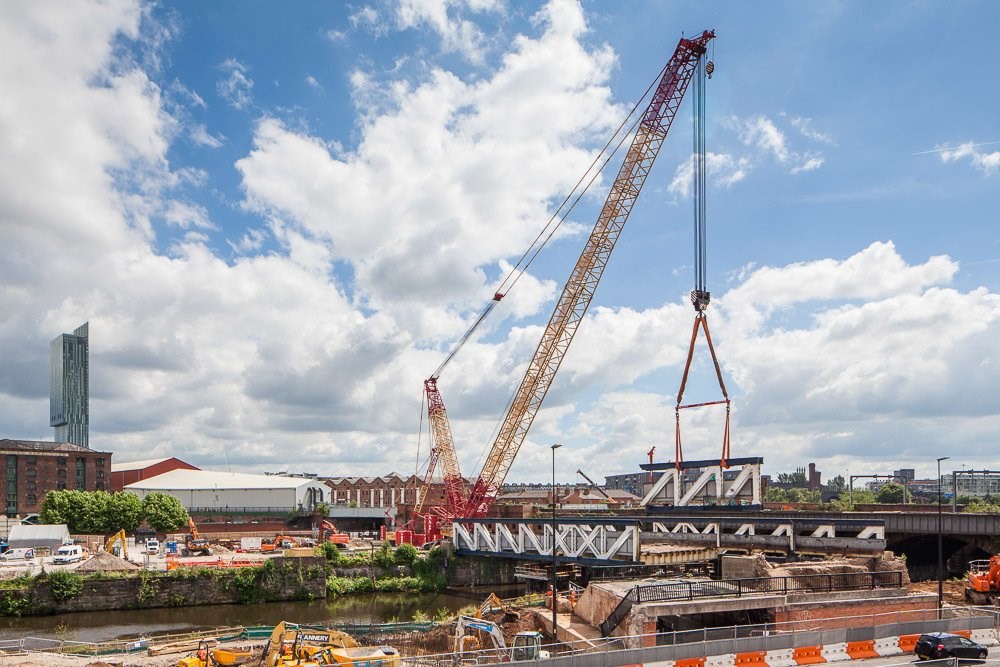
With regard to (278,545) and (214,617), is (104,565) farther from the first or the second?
(278,545)

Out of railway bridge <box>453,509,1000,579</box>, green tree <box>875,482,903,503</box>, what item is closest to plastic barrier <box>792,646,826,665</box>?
railway bridge <box>453,509,1000,579</box>

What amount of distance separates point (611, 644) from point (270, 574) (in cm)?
3698

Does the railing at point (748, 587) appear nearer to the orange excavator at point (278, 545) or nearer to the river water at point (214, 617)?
the river water at point (214, 617)

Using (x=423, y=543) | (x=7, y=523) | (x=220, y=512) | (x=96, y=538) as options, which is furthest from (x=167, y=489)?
(x=423, y=543)

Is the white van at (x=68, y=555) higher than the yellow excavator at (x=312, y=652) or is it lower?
lower

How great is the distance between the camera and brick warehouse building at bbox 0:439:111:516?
346 ft

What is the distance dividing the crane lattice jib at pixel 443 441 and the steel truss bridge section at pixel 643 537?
18.0 metres

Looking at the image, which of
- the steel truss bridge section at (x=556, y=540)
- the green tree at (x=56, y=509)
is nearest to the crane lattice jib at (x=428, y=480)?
the steel truss bridge section at (x=556, y=540)

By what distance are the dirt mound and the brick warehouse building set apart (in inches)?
2345

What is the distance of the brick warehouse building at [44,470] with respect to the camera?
106 m

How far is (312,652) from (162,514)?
67.8 metres

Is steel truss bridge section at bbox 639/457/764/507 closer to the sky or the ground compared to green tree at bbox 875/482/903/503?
closer to the sky

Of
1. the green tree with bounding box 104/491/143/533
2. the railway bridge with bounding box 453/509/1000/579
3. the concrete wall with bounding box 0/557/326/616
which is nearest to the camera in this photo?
the railway bridge with bounding box 453/509/1000/579

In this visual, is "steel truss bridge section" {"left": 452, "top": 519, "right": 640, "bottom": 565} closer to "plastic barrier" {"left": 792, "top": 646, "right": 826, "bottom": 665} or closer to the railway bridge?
the railway bridge
